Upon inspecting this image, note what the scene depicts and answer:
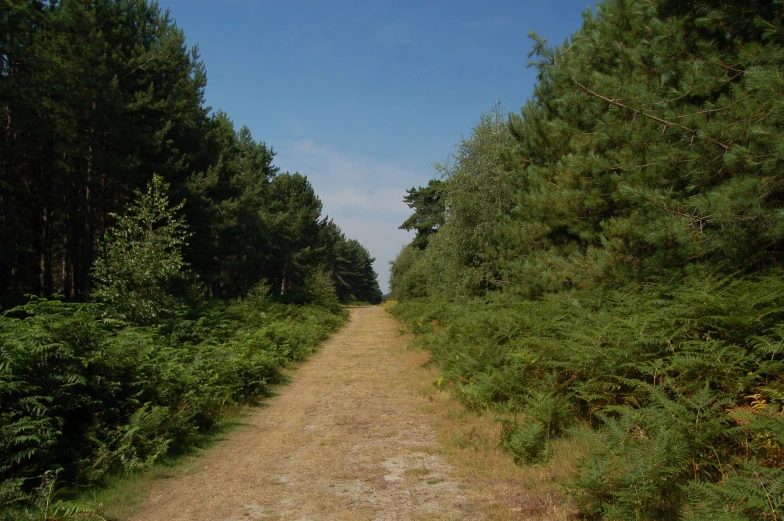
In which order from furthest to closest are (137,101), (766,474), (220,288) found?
(220,288) < (137,101) < (766,474)

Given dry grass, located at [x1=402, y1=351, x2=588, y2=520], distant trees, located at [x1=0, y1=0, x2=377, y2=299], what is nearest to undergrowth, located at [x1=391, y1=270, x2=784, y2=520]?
dry grass, located at [x1=402, y1=351, x2=588, y2=520]

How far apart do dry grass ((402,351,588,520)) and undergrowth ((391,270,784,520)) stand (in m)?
0.21

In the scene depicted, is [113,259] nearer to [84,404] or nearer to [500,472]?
[84,404]

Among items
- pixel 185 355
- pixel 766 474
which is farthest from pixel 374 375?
pixel 766 474

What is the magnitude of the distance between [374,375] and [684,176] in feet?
28.9

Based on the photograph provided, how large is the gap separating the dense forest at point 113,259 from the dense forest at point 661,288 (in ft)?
16.3

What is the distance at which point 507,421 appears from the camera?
648 cm

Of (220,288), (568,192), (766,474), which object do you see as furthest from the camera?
A: (220,288)

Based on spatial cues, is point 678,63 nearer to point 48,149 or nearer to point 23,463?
point 23,463

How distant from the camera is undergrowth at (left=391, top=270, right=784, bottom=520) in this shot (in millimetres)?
3920

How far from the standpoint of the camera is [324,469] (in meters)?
6.18

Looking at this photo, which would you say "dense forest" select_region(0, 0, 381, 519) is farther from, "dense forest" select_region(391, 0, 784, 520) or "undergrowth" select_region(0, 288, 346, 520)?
"dense forest" select_region(391, 0, 784, 520)

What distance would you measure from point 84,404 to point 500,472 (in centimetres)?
525

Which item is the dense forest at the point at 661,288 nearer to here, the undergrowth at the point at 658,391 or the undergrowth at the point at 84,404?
the undergrowth at the point at 658,391
